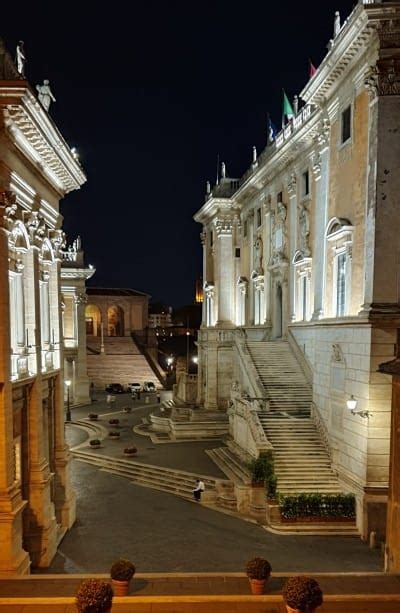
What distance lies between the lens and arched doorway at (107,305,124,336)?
234 ft

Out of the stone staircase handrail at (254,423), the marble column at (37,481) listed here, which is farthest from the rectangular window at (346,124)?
the marble column at (37,481)

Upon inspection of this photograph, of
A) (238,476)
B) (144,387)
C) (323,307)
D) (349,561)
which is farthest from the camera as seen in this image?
(144,387)

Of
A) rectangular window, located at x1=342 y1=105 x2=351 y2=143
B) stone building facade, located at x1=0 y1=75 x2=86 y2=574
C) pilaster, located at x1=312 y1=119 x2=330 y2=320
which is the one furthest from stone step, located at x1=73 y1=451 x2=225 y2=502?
rectangular window, located at x1=342 y1=105 x2=351 y2=143

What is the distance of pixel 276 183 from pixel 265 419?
56.6 feet

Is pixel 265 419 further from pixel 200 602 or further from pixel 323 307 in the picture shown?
pixel 200 602

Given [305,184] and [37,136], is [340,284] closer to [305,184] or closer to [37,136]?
[305,184]

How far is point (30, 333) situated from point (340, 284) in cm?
1385

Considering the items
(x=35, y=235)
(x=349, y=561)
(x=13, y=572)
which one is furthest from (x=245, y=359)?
(x=13, y=572)

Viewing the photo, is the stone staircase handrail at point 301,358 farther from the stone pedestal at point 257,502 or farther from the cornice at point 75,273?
the cornice at point 75,273

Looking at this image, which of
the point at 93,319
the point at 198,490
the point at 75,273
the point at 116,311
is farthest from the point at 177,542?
the point at 93,319

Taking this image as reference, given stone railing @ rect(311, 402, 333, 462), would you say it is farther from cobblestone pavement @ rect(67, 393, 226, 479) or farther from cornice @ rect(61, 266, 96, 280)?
cornice @ rect(61, 266, 96, 280)

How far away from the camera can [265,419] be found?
21.9 metres

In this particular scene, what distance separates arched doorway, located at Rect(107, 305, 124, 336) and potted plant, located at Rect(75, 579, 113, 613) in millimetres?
63618

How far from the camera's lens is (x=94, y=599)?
7949mm
